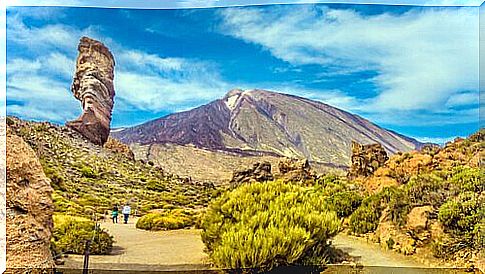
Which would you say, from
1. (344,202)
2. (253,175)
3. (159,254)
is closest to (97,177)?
(159,254)

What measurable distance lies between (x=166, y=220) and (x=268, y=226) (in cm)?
105

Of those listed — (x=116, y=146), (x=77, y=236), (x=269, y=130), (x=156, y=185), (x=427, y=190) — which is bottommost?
(x=77, y=236)

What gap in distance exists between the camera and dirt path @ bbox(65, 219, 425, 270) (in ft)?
21.6

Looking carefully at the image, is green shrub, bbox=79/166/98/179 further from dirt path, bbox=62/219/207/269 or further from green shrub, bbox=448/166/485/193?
green shrub, bbox=448/166/485/193

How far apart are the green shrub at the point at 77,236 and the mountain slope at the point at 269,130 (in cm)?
94

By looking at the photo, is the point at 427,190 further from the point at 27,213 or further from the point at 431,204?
→ the point at 27,213

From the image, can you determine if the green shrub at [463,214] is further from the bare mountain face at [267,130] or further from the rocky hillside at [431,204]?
the bare mountain face at [267,130]

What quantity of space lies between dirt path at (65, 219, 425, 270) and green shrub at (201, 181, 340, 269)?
175 mm

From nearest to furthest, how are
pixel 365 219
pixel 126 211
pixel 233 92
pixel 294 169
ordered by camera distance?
1. pixel 126 211
2. pixel 233 92
3. pixel 294 169
4. pixel 365 219

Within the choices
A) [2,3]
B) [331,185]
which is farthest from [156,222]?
[2,3]

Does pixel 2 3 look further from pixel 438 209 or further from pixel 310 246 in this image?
pixel 438 209

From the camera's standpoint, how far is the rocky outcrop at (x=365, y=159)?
734cm

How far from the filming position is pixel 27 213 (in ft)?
19.7

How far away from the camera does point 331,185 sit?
746 cm
